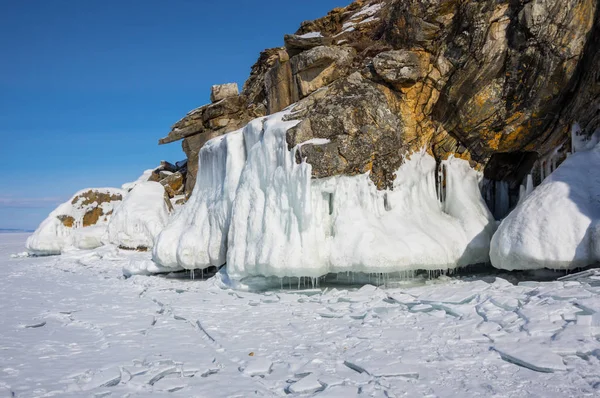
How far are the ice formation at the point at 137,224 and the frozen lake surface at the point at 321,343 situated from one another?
442 inches

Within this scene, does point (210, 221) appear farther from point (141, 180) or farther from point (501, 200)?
point (141, 180)

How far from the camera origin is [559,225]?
917 centimetres

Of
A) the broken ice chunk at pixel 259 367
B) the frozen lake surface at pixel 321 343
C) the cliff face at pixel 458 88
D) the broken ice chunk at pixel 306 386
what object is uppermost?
the cliff face at pixel 458 88

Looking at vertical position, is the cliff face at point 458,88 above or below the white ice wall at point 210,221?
above

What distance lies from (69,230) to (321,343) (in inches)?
955

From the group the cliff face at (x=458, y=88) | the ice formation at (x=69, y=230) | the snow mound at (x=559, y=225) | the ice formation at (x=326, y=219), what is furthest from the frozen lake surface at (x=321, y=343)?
the ice formation at (x=69, y=230)

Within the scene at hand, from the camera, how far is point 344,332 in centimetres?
701

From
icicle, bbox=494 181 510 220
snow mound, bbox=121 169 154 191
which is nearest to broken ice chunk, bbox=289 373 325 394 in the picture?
icicle, bbox=494 181 510 220

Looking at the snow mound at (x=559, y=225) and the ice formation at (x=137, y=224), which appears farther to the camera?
the ice formation at (x=137, y=224)

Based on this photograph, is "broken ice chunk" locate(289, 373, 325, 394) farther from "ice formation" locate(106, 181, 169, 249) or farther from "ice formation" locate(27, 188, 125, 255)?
"ice formation" locate(27, 188, 125, 255)

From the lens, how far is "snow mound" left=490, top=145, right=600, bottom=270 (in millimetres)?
8898

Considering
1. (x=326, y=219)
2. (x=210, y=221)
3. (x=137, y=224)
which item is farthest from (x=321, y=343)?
(x=137, y=224)

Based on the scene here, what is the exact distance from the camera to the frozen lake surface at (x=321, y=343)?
4891 mm

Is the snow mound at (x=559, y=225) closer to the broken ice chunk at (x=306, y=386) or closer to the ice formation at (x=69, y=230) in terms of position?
the broken ice chunk at (x=306, y=386)
